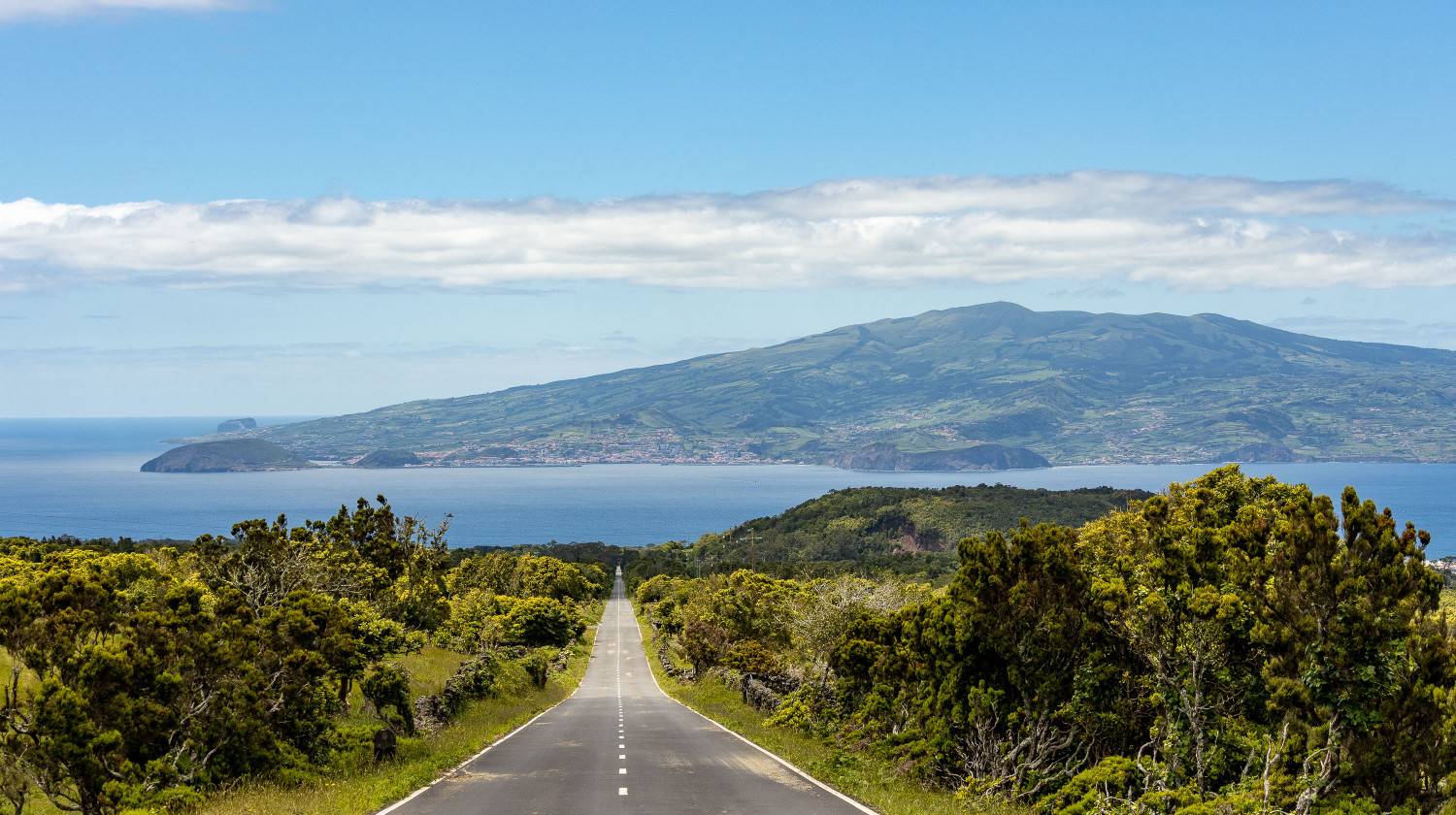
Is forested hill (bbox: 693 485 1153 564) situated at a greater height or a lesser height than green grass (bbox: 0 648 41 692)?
lesser

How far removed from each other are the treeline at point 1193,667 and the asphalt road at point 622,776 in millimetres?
3070

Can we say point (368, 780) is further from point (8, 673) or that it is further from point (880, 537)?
point (880, 537)

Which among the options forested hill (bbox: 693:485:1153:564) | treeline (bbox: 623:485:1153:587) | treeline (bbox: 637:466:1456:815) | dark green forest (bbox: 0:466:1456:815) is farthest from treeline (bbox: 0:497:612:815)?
forested hill (bbox: 693:485:1153:564)

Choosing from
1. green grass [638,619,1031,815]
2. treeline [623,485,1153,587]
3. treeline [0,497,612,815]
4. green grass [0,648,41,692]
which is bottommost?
treeline [623,485,1153,587]

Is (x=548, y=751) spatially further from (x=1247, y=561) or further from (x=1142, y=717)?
(x=1247, y=561)

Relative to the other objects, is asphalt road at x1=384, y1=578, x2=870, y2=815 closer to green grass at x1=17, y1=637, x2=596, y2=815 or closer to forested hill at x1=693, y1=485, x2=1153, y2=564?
green grass at x1=17, y1=637, x2=596, y2=815

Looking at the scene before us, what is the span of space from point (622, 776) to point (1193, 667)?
10.1 meters

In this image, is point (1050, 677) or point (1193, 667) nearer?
point (1193, 667)

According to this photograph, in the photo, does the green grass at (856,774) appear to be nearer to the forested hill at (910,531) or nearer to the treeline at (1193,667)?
the treeline at (1193,667)

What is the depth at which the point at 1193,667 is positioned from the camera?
17.4m

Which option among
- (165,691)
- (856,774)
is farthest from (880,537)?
(165,691)

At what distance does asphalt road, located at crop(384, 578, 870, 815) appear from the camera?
16688 millimetres

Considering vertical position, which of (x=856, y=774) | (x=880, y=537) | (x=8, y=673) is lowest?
(x=880, y=537)

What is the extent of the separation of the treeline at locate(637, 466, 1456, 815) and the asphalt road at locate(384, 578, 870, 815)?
3.07 metres
